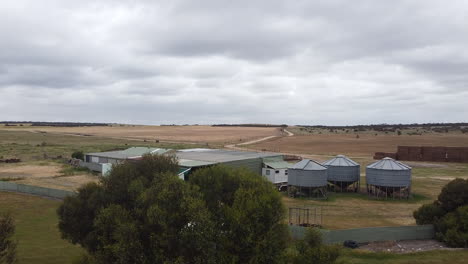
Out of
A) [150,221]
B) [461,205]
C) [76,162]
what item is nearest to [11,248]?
[150,221]

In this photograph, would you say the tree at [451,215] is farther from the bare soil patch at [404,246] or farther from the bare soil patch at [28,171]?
the bare soil patch at [28,171]

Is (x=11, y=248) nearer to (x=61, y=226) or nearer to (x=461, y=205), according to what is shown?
(x=61, y=226)

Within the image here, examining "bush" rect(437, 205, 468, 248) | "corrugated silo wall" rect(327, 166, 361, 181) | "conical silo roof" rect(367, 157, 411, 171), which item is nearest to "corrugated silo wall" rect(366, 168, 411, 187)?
"conical silo roof" rect(367, 157, 411, 171)

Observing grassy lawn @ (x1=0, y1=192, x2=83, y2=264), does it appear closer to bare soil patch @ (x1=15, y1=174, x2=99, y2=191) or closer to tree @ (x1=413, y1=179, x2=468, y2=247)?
bare soil patch @ (x1=15, y1=174, x2=99, y2=191)

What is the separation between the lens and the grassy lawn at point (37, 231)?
25.6 meters

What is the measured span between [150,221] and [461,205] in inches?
950

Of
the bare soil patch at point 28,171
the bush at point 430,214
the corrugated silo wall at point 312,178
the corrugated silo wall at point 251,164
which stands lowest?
the bare soil patch at point 28,171

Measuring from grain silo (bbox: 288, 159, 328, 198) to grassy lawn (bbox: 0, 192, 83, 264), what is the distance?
24.1m

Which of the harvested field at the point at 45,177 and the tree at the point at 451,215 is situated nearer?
the tree at the point at 451,215

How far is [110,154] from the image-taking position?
223 feet

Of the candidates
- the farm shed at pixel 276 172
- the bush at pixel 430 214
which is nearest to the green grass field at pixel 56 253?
the bush at pixel 430 214

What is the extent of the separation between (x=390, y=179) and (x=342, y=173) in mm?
5845

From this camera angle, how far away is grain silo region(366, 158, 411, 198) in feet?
153

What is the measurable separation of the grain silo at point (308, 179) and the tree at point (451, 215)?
14.1 metres
